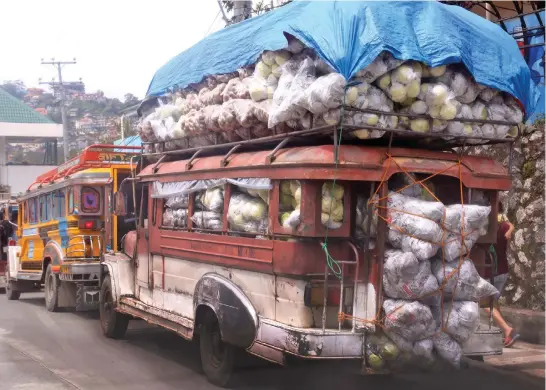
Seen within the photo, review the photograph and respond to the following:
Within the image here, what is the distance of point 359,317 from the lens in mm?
6078

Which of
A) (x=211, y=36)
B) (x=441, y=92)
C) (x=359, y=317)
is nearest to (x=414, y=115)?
(x=441, y=92)

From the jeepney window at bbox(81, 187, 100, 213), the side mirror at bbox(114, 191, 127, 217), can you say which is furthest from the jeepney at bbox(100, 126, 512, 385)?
the jeepney window at bbox(81, 187, 100, 213)

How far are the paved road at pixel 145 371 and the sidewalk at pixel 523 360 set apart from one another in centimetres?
22

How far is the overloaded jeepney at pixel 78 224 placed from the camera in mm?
11828

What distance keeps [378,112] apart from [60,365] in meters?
4.91

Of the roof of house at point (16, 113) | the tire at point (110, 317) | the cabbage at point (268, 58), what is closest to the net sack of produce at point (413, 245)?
the cabbage at point (268, 58)

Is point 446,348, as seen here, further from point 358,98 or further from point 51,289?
point 51,289

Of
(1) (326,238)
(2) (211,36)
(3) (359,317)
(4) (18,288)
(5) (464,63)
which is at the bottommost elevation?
(4) (18,288)

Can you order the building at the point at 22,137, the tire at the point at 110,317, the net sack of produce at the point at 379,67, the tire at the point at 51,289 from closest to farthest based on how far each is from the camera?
the net sack of produce at the point at 379,67 < the tire at the point at 110,317 < the tire at the point at 51,289 < the building at the point at 22,137

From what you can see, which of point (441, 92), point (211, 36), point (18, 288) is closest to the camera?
point (441, 92)

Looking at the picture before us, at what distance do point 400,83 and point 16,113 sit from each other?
40.5 meters

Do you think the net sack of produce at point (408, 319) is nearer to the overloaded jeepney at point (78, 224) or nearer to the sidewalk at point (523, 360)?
the sidewalk at point (523, 360)

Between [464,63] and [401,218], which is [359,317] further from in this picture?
[464,63]

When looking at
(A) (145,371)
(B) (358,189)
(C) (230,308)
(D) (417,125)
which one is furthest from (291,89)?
(A) (145,371)
